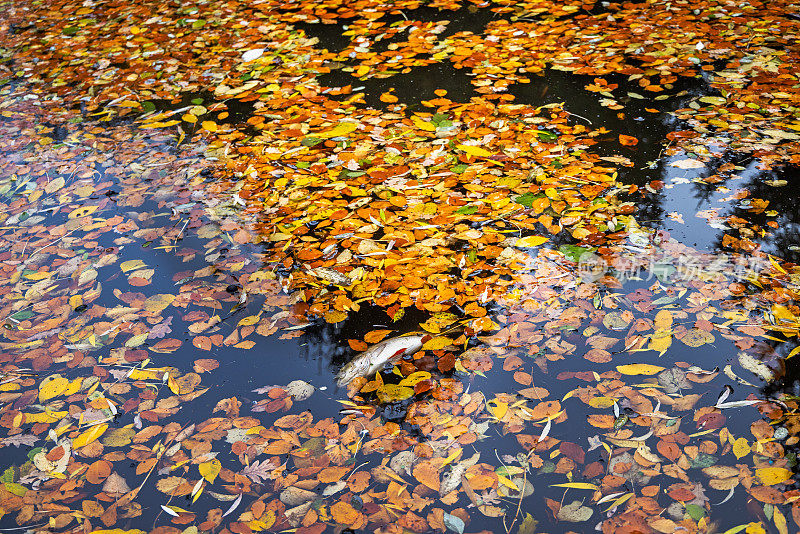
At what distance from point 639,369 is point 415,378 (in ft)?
2.84

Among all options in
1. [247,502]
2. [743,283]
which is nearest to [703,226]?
[743,283]

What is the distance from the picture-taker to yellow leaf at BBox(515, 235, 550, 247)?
281cm

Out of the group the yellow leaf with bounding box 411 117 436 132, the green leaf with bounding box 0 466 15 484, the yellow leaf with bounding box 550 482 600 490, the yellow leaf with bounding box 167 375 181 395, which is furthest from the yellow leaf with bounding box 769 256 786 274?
the green leaf with bounding box 0 466 15 484

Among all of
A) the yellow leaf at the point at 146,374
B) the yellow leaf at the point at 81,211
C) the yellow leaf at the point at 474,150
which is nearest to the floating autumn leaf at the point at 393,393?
the yellow leaf at the point at 146,374

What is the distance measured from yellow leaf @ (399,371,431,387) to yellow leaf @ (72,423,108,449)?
46.1 inches

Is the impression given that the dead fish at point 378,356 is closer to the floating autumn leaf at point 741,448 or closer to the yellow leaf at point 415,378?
the yellow leaf at point 415,378

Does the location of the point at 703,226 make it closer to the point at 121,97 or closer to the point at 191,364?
the point at 191,364

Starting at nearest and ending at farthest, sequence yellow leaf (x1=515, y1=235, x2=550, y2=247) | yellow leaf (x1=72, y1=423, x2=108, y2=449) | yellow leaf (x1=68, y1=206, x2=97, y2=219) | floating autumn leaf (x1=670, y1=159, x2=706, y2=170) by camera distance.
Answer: yellow leaf (x1=72, y1=423, x2=108, y2=449) → yellow leaf (x1=515, y1=235, x2=550, y2=247) → floating autumn leaf (x1=670, y1=159, x2=706, y2=170) → yellow leaf (x1=68, y1=206, x2=97, y2=219)

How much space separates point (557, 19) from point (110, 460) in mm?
4509

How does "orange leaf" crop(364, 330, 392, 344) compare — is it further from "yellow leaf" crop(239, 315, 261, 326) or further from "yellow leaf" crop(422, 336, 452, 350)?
"yellow leaf" crop(239, 315, 261, 326)

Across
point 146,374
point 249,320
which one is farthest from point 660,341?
point 146,374

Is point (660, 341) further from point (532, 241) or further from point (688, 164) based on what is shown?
point (688, 164)

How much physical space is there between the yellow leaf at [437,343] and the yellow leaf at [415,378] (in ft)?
0.41

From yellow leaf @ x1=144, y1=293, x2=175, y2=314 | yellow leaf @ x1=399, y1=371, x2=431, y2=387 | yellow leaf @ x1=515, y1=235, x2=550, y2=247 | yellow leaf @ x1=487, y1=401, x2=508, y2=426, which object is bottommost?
yellow leaf @ x1=487, y1=401, x2=508, y2=426
